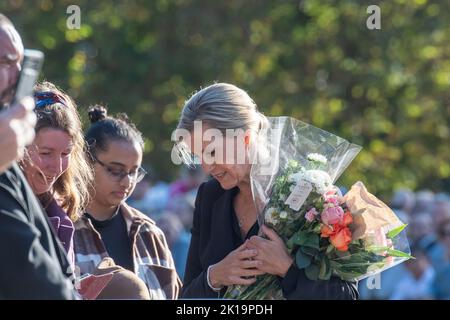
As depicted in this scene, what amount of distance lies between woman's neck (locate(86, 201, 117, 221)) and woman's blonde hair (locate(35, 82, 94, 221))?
0.30 metres

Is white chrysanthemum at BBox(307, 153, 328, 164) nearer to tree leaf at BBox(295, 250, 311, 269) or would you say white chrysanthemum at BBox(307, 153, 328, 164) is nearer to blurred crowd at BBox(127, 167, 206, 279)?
tree leaf at BBox(295, 250, 311, 269)

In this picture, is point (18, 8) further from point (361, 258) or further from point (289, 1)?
point (361, 258)

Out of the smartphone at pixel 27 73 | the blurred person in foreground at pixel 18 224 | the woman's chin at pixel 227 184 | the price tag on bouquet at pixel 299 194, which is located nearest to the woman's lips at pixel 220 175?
the woman's chin at pixel 227 184

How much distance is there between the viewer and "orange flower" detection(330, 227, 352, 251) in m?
3.73

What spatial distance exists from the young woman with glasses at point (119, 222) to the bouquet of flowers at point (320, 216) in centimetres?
85

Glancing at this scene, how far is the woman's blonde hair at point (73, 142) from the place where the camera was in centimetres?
421

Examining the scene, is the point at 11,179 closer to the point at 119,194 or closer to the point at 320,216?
the point at 320,216

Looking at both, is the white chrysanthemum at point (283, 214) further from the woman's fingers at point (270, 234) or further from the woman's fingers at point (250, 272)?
the woman's fingers at point (250, 272)

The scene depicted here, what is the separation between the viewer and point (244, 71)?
40.6 ft

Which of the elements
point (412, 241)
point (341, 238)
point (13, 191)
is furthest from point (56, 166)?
point (412, 241)

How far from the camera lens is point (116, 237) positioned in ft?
16.1

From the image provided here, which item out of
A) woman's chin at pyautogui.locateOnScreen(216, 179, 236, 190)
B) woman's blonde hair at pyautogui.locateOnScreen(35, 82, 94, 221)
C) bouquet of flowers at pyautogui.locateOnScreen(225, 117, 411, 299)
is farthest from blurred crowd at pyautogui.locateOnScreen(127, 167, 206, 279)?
bouquet of flowers at pyautogui.locateOnScreen(225, 117, 411, 299)

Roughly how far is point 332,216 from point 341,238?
0.08 metres
